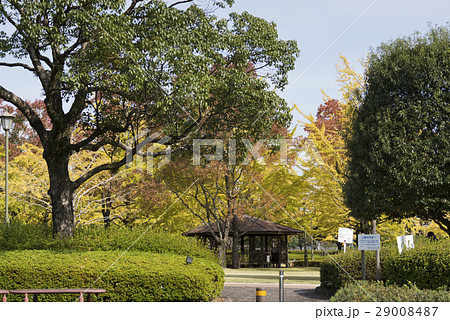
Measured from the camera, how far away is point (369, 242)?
45.8ft

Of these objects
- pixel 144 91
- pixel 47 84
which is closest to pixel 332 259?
pixel 144 91

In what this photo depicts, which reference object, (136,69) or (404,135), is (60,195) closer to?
(136,69)

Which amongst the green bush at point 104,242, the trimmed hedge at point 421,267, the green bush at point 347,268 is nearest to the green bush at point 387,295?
the trimmed hedge at point 421,267

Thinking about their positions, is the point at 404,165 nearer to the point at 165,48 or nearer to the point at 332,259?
the point at 332,259

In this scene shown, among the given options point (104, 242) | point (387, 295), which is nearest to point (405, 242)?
point (387, 295)

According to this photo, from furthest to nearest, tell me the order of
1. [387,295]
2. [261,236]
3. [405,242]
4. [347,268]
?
[261,236]
[347,268]
[405,242]
[387,295]

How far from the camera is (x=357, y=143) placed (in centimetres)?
1403

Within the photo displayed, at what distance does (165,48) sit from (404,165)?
7113mm

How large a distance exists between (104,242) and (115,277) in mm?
2751

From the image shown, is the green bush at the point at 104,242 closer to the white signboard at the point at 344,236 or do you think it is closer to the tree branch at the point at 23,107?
the tree branch at the point at 23,107

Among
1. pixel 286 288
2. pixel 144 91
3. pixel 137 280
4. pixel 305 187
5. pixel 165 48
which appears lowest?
pixel 286 288

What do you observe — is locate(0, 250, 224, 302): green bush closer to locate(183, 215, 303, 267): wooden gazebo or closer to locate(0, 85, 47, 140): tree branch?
locate(0, 85, 47, 140): tree branch

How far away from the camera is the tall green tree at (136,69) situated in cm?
1337

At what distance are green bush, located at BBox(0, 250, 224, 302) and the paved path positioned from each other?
1629mm
